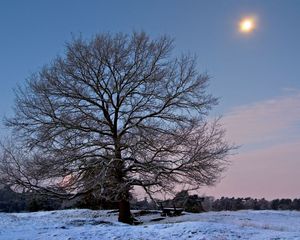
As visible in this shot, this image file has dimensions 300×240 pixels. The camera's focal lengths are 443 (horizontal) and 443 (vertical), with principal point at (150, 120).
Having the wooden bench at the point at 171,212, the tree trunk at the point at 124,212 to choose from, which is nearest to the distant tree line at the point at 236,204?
the wooden bench at the point at 171,212

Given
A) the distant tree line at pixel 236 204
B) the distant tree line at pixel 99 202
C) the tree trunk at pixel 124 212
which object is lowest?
the tree trunk at pixel 124 212

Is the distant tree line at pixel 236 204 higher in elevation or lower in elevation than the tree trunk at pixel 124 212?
higher

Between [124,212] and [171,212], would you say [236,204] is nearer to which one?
[171,212]

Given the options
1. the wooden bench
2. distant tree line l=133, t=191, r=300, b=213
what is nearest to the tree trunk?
the wooden bench

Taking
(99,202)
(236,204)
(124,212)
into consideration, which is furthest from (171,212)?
(236,204)

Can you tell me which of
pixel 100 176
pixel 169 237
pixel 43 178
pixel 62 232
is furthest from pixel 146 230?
pixel 43 178

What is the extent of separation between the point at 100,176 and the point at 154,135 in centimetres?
317

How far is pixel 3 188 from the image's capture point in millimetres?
22438

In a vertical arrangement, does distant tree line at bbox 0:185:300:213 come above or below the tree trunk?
above

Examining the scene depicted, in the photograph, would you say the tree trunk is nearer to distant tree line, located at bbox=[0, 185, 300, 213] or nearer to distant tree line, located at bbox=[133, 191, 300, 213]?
distant tree line, located at bbox=[0, 185, 300, 213]

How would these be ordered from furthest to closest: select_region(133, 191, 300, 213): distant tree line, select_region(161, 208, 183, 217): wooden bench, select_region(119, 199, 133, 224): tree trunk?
select_region(133, 191, 300, 213): distant tree line
select_region(161, 208, 183, 217): wooden bench
select_region(119, 199, 133, 224): tree trunk

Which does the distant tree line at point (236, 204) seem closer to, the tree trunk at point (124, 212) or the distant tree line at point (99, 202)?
the distant tree line at point (99, 202)

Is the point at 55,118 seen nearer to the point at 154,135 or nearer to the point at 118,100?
the point at 118,100

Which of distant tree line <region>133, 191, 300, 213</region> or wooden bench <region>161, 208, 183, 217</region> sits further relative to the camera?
distant tree line <region>133, 191, 300, 213</region>
